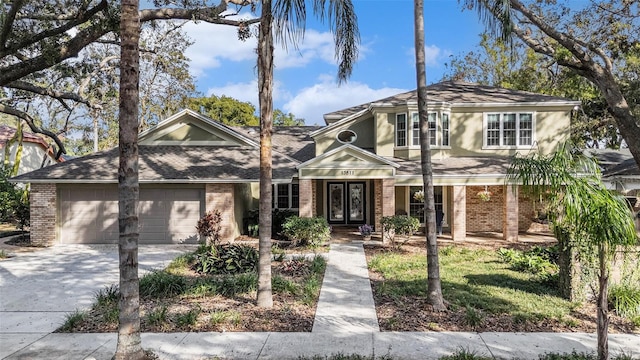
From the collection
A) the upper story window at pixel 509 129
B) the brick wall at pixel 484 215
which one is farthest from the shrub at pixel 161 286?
the upper story window at pixel 509 129

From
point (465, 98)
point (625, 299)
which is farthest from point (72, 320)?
point (465, 98)

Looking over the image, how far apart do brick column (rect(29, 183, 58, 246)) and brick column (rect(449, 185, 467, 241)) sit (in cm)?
1593

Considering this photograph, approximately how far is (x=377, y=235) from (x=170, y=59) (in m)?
18.8

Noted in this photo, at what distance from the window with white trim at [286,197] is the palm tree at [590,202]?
15.0 meters

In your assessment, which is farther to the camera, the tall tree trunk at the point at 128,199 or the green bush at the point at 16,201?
the green bush at the point at 16,201

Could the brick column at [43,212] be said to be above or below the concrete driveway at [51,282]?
above

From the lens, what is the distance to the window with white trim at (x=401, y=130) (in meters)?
17.9

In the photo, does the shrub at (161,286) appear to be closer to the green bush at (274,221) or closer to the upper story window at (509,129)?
the green bush at (274,221)

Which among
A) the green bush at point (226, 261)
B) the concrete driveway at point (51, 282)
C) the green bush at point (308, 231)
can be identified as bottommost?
the concrete driveway at point (51, 282)

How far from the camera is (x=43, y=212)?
15734 mm

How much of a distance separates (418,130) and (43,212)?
51.8 ft

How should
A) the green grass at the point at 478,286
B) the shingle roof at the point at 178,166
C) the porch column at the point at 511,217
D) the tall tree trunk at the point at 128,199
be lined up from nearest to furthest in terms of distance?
the tall tree trunk at the point at 128,199
the green grass at the point at 478,286
the shingle roof at the point at 178,166
the porch column at the point at 511,217

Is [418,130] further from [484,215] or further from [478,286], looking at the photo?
[478,286]

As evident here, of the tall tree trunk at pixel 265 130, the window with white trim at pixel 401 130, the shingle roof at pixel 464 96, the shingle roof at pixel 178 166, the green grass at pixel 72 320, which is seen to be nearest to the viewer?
the green grass at pixel 72 320
